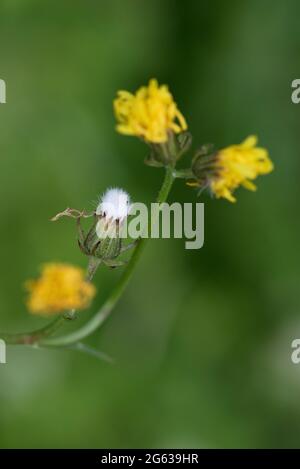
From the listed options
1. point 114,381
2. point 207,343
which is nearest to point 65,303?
point 114,381

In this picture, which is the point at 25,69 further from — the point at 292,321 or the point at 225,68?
the point at 292,321

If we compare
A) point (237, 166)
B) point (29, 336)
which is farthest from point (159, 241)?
point (29, 336)

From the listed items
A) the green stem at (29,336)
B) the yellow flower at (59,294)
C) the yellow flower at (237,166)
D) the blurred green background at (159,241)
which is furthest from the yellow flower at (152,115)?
the blurred green background at (159,241)

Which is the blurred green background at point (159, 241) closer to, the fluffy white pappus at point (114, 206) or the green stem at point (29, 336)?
the fluffy white pappus at point (114, 206)

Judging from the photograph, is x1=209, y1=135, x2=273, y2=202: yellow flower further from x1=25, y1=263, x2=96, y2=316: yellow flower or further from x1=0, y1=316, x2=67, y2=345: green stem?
x1=0, y1=316, x2=67, y2=345: green stem

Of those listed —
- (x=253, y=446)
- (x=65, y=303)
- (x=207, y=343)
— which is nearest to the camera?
(x=65, y=303)

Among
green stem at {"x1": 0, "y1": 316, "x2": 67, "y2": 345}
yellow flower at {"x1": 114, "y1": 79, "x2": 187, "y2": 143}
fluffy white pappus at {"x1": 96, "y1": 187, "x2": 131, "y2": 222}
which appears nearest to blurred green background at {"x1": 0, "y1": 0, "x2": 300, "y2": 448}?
fluffy white pappus at {"x1": 96, "y1": 187, "x2": 131, "y2": 222}

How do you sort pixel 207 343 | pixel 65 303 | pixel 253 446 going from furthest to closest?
pixel 207 343, pixel 253 446, pixel 65 303
